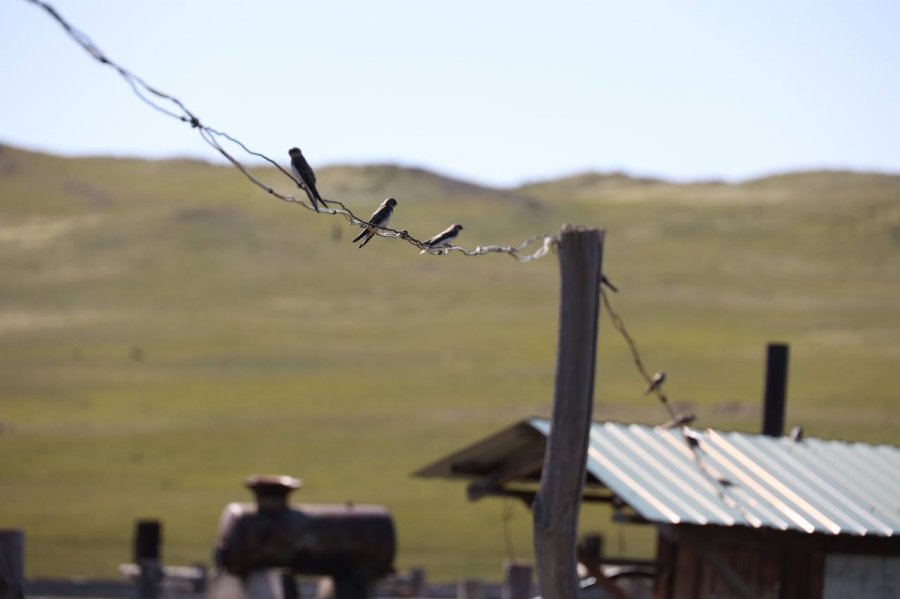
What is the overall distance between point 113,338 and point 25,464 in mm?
31020

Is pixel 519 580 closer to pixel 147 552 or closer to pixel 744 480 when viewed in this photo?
pixel 744 480

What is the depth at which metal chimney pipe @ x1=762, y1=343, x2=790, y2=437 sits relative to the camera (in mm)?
18750

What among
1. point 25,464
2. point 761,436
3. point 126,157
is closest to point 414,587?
point 761,436

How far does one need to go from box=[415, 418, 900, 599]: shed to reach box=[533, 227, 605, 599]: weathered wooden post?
113 inches

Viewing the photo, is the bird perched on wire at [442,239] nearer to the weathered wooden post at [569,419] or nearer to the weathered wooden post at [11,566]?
the weathered wooden post at [569,419]

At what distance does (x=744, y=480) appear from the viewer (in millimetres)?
15078

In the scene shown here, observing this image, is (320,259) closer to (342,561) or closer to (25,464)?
(25,464)

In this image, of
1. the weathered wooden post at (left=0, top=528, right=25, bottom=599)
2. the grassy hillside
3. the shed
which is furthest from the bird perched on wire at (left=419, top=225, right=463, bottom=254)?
the grassy hillside

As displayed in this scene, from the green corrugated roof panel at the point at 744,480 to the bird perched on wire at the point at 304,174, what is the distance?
366 centimetres

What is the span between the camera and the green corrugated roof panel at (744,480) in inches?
553

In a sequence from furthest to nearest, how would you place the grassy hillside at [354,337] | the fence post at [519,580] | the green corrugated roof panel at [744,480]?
the grassy hillside at [354,337]
the fence post at [519,580]
the green corrugated roof panel at [744,480]

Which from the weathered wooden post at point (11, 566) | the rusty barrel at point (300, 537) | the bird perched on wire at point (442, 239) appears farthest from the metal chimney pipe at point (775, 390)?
the weathered wooden post at point (11, 566)

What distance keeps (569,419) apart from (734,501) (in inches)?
150

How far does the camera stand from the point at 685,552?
51.2 feet
